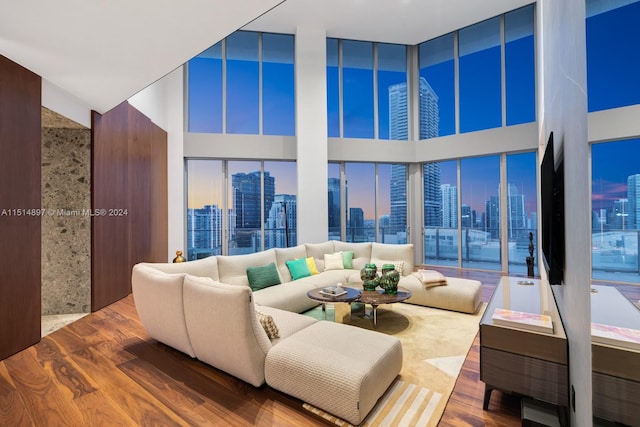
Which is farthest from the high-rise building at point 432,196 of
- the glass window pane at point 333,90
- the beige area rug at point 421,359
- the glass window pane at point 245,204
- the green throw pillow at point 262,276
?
the green throw pillow at point 262,276

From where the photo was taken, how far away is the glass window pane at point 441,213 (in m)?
7.27

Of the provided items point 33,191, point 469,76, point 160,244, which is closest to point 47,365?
point 33,191

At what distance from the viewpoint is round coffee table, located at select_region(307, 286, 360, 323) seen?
10.9 ft

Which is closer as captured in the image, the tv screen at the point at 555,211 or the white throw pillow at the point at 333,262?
the tv screen at the point at 555,211

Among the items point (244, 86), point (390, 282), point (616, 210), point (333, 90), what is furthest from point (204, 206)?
point (616, 210)

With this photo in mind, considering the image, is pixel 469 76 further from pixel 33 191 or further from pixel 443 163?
pixel 33 191

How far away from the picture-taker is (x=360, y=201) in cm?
763

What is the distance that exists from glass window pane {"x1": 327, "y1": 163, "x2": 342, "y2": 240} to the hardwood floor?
4.75m

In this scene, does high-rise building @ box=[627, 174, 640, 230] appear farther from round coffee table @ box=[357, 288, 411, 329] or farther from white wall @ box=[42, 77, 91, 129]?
white wall @ box=[42, 77, 91, 129]

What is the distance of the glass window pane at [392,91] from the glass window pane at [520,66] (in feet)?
7.36

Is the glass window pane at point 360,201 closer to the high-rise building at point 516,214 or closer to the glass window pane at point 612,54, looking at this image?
the high-rise building at point 516,214

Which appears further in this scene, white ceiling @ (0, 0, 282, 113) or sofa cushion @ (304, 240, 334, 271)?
sofa cushion @ (304, 240, 334, 271)

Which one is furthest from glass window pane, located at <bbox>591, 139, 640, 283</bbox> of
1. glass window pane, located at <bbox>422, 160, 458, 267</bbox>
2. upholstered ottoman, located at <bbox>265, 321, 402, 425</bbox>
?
glass window pane, located at <bbox>422, 160, 458, 267</bbox>

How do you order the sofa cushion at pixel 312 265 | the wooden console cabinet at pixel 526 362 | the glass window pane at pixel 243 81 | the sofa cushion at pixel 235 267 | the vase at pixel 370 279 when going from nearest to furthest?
1. the wooden console cabinet at pixel 526 362
2. the vase at pixel 370 279
3. the sofa cushion at pixel 235 267
4. the sofa cushion at pixel 312 265
5. the glass window pane at pixel 243 81
